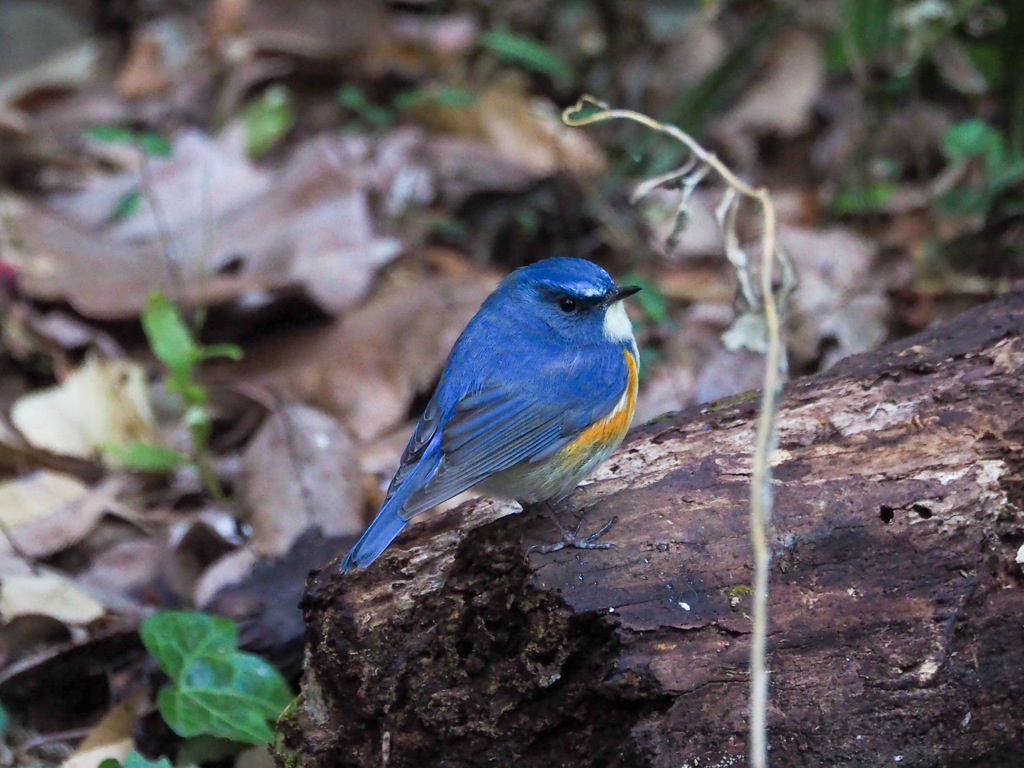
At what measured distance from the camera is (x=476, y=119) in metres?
8.03

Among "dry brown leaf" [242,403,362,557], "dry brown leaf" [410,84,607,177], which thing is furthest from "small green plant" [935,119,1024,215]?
"dry brown leaf" [242,403,362,557]

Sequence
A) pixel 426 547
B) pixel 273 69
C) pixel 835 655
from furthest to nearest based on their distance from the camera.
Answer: pixel 273 69, pixel 426 547, pixel 835 655

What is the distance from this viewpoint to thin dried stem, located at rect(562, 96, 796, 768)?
2.18 meters

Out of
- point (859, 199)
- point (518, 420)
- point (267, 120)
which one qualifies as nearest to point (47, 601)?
point (518, 420)

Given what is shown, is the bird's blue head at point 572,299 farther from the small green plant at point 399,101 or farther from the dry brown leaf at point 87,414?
the small green plant at point 399,101

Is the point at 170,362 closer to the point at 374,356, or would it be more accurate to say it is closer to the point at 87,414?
the point at 87,414

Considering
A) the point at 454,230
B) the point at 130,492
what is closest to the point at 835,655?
the point at 130,492

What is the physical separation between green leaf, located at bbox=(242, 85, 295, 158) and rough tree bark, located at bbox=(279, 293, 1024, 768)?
536 centimetres

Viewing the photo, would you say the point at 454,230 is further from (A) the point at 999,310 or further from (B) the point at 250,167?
(A) the point at 999,310

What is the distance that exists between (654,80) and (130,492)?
16.8 ft

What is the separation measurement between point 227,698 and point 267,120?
5.54 metres

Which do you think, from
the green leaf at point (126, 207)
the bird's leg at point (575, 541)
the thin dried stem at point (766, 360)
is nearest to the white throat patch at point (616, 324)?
the thin dried stem at point (766, 360)

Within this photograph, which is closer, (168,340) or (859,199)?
(168,340)

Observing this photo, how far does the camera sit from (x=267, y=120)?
8.13 m
